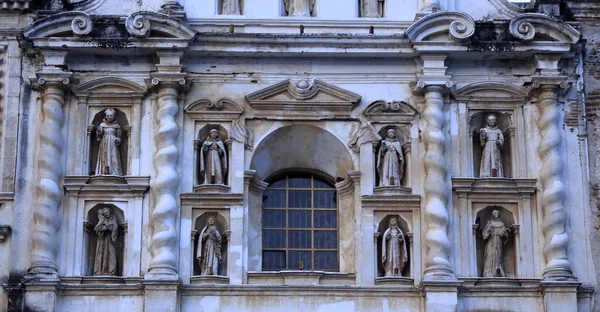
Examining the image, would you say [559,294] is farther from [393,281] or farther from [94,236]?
[94,236]

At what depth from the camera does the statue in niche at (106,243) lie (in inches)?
894

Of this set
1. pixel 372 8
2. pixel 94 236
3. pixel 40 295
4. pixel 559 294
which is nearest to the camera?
pixel 40 295

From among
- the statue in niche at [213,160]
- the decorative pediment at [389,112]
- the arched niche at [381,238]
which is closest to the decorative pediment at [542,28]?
the decorative pediment at [389,112]

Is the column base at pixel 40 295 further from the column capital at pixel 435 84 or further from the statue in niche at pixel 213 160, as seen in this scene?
the column capital at pixel 435 84

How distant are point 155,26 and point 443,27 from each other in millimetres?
4192

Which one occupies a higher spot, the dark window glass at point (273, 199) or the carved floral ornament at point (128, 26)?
the carved floral ornament at point (128, 26)

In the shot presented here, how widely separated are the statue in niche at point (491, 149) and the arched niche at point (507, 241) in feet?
1.74

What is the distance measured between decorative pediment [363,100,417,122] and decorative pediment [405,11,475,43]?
986 mm

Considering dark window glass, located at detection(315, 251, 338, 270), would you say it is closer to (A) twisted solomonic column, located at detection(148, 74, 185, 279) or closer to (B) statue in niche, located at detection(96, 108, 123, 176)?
Answer: (A) twisted solomonic column, located at detection(148, 74, 185, 279)

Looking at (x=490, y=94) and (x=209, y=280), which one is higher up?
(x=490, y=94)

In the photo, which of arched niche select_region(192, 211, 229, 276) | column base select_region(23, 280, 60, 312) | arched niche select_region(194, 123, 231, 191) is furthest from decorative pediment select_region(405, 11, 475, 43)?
column base select_region(23, 280, 60, 312)

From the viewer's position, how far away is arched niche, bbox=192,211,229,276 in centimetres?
2275

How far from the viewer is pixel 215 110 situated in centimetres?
2356

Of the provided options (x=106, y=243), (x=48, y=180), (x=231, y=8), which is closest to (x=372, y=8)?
(x=231, y=8)
